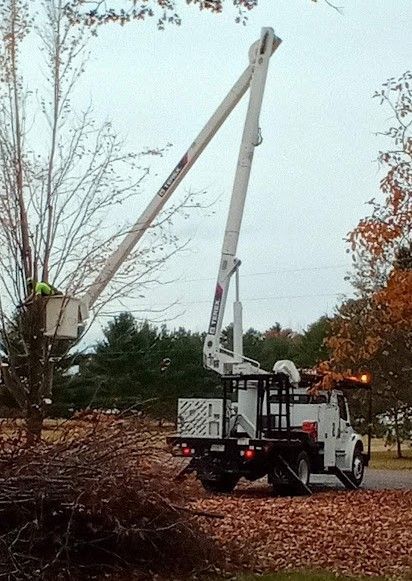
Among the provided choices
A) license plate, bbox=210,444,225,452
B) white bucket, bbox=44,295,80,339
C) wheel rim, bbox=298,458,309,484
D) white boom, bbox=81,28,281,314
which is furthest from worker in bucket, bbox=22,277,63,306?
wheel rim, bbox=298,458,309,484

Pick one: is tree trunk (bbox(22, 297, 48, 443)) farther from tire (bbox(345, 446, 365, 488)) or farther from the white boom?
tire (bbox(345, 446, 365, 488))

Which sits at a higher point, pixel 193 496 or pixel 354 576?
pixel 193 496

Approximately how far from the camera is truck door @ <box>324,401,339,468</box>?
19.1m

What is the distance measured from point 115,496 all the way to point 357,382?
11656 millimetres

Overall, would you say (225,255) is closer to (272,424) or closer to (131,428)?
(272,424)

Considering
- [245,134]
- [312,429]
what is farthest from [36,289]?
[312,429]

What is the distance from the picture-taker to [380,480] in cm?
2406

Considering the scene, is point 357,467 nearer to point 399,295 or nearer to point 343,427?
point 343,427

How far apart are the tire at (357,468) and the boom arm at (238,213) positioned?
12.4ft

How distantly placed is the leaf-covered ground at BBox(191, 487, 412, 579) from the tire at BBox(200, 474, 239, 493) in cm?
136

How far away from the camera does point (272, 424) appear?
18.2m

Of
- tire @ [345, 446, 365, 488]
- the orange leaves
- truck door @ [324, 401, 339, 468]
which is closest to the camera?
the orange leaves

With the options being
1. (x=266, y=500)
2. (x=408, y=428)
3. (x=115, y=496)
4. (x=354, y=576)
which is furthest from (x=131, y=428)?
(x=408, y=428)

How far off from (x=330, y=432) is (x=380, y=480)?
5371 mm
